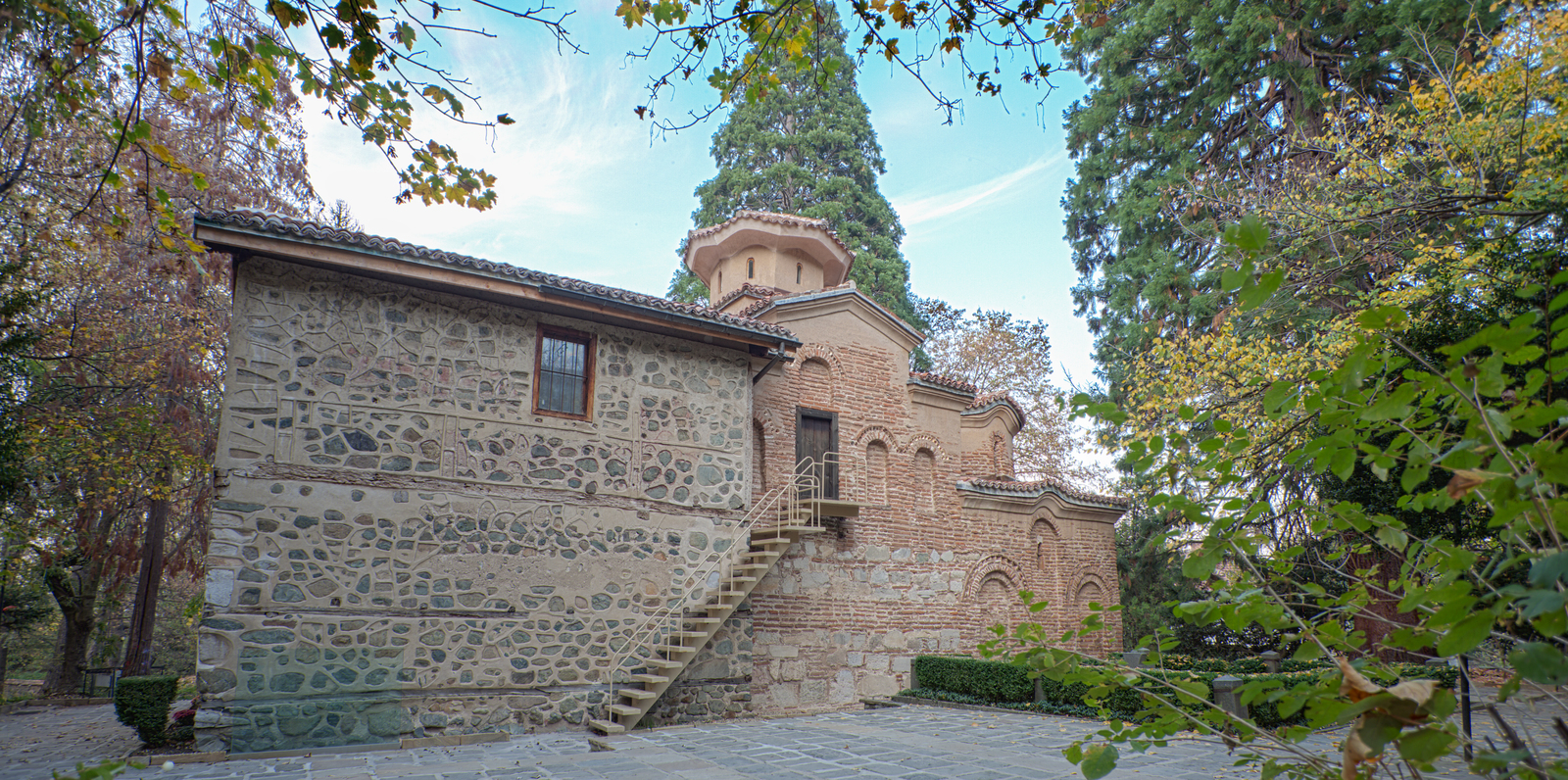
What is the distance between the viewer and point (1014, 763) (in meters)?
7.20

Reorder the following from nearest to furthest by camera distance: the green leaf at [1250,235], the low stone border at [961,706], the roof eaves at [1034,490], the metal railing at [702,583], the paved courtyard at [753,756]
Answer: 1. the green leaf at [1250,235]
2. the paved courtyard at [753,756]
3. the metal railing at [702,583]
4. the low stone border at [961,706]
5. the roof eaves at [1034,490]

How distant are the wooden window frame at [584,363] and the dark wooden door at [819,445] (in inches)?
163

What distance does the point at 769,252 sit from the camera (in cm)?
1633

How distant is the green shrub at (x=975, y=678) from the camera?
1159cm

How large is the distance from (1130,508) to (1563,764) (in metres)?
18.1

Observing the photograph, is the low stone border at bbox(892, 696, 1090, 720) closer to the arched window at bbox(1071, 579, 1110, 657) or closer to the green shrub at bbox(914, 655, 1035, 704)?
the green shrub at bbox(914, 655, 1035, 704)

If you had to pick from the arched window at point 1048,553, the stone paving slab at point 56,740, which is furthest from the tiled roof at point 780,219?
the stone paving slab at point 56,740

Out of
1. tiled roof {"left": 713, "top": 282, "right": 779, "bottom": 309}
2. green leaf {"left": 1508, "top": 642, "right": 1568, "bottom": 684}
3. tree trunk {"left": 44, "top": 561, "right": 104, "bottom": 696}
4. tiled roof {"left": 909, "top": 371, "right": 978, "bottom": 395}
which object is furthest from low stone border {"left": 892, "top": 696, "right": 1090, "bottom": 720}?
tree trunk {"left": 44, "top": 561, "right": 104, "bottom": 696}

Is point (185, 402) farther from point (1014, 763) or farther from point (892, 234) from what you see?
point (892, 234)

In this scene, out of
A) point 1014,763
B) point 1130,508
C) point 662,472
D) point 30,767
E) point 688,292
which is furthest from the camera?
point 688,292

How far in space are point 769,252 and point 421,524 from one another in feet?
30.4

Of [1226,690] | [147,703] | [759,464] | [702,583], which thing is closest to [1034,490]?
[759,464]

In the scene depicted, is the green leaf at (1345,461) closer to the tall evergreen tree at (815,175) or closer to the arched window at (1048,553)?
the arched window at (1048,553)

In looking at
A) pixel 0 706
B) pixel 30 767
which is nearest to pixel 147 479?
pixel 0 706
